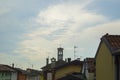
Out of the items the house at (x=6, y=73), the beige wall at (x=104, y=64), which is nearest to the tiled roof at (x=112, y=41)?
the beige wall at (x=104, y=64)

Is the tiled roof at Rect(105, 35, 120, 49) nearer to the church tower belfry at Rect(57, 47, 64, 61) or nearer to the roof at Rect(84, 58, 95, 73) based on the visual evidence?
the roof at Rect(84, 58, 95, 73)

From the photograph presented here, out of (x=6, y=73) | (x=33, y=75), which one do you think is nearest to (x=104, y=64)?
(x=6, y=73)

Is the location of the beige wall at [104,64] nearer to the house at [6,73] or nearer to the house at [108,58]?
the house at [108,58]

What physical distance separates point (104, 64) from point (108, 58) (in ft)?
3.27

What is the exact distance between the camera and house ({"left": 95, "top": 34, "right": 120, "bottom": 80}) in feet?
76.6

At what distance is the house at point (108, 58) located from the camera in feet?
76.6

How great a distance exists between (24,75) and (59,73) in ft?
145

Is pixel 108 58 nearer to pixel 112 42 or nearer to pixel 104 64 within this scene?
pixel 104 64

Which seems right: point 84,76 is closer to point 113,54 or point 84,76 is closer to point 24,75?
point 113,54

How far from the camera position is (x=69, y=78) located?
42500 mm

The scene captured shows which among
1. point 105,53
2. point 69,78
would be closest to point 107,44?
point 105,53

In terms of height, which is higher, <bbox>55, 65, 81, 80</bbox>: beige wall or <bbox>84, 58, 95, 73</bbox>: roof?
<bbox>55, 65, 81, 80</bbox>: beige wall

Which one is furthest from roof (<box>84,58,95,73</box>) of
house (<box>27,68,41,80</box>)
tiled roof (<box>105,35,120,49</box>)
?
house (<box>27,68,41,80</box>)

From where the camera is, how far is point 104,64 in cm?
2584
